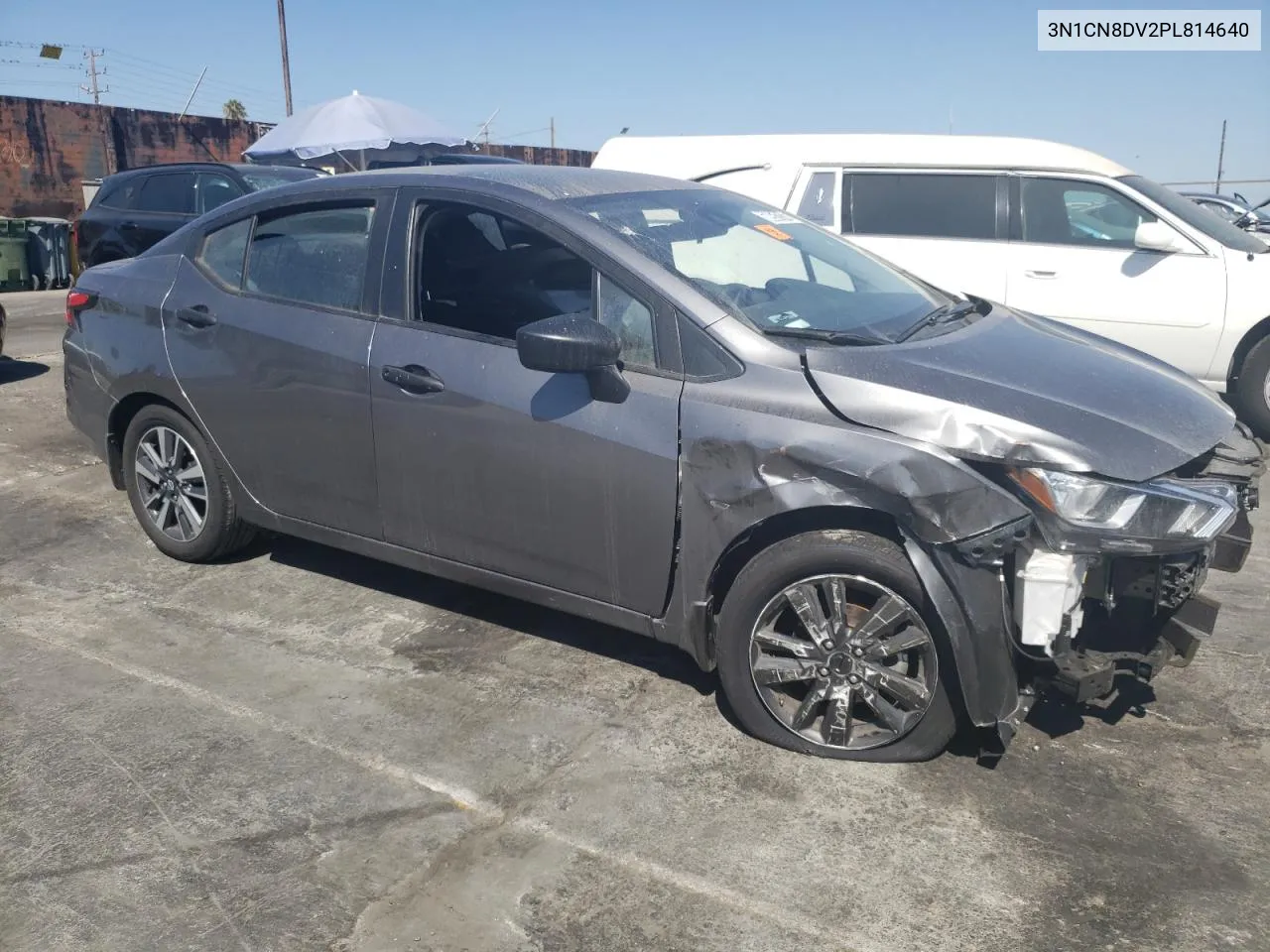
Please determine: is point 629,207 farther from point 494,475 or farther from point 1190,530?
point 1190,530

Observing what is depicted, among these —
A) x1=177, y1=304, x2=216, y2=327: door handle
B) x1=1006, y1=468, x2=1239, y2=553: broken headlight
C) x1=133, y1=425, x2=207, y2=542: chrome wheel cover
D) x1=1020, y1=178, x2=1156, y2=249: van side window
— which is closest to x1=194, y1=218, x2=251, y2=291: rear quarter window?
x1=177, y1=304, x2=216, y2=327: door handle

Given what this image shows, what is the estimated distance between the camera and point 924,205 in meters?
7.67

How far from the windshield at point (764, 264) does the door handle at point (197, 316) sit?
5.45 feet

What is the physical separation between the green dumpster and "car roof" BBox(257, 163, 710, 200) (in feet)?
49.5

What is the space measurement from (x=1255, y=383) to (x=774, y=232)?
4439 millimetres

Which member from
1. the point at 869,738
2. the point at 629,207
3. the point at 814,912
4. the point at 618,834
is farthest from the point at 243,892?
the point at 629,207

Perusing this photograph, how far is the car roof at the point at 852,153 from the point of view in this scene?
290 inches

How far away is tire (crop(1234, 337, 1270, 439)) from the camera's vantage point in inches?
278

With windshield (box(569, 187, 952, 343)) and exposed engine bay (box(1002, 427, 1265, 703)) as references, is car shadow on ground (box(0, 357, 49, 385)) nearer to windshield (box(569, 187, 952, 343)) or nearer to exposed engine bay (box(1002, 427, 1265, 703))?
windshield (box(569, 187, 952, 343))

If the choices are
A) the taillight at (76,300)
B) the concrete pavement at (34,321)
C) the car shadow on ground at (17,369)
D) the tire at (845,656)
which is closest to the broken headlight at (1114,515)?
the tire at (845,656)

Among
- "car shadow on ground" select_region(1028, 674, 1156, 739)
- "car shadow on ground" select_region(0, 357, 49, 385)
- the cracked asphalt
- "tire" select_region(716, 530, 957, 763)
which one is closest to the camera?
the cracked asphalt

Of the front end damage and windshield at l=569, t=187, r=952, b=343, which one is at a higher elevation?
windshield at l=569, t=187, r=952, b=343

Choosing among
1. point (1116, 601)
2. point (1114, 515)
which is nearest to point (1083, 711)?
point (1116, 601)

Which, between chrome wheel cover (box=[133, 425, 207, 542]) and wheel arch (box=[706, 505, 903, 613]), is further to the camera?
chrome wheel cover (box=[133, 425, 207, 542])
